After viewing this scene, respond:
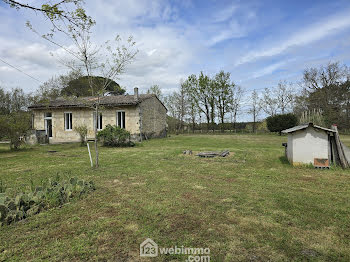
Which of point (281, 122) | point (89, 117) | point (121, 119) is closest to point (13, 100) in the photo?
point (89, 117)

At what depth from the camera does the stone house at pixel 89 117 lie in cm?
1903

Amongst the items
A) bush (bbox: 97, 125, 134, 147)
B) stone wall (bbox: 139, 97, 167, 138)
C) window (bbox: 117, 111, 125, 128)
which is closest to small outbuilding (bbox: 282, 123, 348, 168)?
bush (bbox: 97, 125, 134, 147)

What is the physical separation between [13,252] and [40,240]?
0.30 metres

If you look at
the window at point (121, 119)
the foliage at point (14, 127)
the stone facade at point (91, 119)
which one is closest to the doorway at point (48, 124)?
the stone facade at point (91, 119)

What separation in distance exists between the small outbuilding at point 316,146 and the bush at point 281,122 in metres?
22.0

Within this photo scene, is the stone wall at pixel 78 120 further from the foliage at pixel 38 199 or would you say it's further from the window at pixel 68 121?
the foliage at pixel 38 199

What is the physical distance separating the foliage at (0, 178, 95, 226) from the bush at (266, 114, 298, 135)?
2832 cm

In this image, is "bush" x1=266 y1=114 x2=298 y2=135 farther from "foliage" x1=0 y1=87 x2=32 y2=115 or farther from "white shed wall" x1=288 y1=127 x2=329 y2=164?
"foliage" x1=0 y1=87 x2=32 y2=115

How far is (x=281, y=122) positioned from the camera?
90.4ft

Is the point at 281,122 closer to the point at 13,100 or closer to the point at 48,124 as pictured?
the point at 48,124

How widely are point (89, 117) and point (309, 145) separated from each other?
18.5 meters

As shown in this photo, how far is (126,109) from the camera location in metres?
19.1

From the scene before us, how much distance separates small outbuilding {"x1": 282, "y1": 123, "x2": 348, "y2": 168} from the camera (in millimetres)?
6875

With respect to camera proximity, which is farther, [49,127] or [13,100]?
[13,100]
